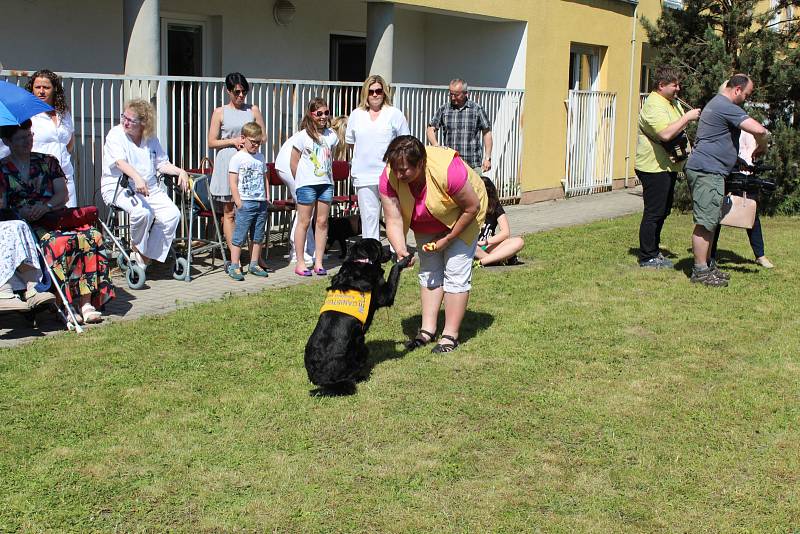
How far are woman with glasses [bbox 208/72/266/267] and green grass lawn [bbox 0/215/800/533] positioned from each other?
5.72 feet

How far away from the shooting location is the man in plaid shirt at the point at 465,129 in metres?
10.6

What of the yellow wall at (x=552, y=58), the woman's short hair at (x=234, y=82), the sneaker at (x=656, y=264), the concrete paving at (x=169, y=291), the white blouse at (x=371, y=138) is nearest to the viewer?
the concrete paving at (x=169, y=291)

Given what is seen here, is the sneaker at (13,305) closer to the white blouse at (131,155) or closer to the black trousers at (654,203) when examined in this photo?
the white blouse at (131,155)

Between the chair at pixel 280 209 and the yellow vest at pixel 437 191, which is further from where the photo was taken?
the chair at pixel 280 209

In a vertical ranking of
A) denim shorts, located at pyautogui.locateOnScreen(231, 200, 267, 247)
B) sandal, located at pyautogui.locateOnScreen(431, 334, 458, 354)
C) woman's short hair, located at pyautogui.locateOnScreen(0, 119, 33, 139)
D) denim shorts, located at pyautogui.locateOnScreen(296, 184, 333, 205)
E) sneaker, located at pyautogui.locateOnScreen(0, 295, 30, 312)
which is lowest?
sandal, located at pyautogui.locateOnScreen(431, 334, 458, 354)

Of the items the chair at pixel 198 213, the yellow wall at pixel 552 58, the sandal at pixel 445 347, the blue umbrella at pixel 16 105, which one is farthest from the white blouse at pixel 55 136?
the yellow wall at pixel 552 58

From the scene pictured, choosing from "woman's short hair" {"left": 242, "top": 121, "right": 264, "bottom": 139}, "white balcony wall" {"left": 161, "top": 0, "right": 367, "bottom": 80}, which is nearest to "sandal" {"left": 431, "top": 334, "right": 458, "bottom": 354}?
"woman's short hair" {"left": 242, "top": 121, "right": 264, "bottom": 139}

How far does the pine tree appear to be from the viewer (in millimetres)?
14258

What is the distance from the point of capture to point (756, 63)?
46.5ft

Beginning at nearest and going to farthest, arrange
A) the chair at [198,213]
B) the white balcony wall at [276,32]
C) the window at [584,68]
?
1. the chair at [198,213]
2. the white balcony wall at [276,32]
3. the window at [584,68]

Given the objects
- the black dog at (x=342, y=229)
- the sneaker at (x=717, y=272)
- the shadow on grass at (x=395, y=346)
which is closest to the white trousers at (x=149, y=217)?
the black dog at (x=342, y=229)

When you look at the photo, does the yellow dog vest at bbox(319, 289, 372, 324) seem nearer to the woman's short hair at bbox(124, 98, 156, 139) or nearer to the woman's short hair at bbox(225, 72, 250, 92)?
the woman's short hair at bbox(124, 98, 156, 139)

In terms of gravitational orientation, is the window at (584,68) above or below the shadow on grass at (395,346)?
above

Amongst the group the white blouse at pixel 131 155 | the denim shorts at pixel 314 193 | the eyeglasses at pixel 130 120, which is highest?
the eyeglasses at pixel 130 120
